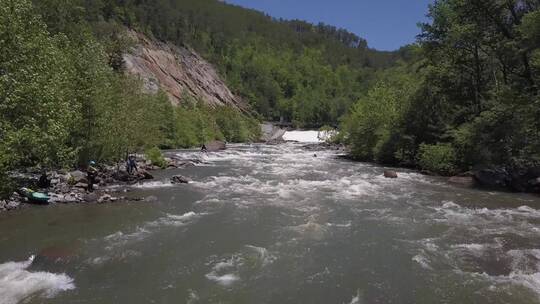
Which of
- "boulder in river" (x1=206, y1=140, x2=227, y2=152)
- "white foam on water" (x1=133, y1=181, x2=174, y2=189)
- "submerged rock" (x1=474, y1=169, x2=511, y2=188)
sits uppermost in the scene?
"submerged rock" (x1=474, y1=169, x2=511, y2=188)

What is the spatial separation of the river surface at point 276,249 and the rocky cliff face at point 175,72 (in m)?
55.3

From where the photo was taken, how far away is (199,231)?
17.8m

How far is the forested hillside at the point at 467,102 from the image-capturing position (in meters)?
30.2

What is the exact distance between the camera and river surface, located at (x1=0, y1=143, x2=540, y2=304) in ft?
39.2

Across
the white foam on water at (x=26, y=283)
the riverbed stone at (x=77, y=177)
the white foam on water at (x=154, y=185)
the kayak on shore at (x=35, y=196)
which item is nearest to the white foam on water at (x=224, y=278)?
the white foam on water at (x=26, y=283)

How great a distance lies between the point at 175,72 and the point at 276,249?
9198 centimetres

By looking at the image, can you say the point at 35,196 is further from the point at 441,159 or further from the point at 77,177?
the point at 441,159

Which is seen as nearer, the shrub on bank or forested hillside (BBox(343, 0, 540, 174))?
forested hillside (BBox(343, 0, 540, 174))

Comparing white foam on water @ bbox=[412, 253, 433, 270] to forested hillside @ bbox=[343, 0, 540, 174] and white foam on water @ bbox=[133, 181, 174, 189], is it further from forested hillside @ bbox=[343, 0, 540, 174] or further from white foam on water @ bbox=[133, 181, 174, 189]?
white foam on water @ bbox=[133, 181, 174, 189]

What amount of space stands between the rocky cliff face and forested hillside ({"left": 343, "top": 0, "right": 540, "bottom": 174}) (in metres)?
43.6

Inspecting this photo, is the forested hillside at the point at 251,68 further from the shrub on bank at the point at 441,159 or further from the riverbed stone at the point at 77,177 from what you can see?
the shrub on bank at the point at 441,159

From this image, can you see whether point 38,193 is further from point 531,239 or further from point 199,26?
point 199,26

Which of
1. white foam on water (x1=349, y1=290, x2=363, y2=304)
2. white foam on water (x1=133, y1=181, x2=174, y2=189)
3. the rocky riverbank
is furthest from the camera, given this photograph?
white foam on water (x1=133, y1=181, x2=174, y2=189)

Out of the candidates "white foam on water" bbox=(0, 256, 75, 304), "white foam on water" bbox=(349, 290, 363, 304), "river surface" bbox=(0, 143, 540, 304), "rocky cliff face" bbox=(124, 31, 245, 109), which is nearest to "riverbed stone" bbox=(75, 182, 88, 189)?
"river surface" bbox=(0, 143, 540, 304)
